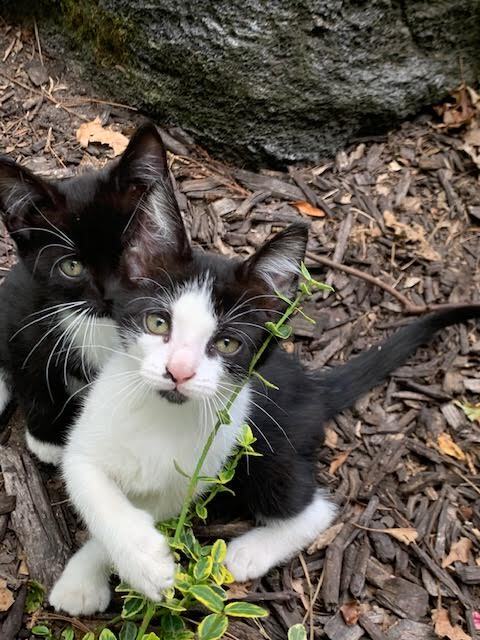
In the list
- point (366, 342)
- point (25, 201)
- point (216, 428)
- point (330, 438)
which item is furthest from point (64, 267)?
point (366, 342)

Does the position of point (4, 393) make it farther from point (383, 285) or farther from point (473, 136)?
point (473, 136)

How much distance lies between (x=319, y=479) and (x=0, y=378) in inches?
44.5

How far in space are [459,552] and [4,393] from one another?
158 centimetres

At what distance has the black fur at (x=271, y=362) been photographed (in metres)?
1.75

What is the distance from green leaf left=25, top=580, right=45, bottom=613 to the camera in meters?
2.05

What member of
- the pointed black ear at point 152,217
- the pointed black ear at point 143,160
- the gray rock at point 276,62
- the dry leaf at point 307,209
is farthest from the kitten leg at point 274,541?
the gray rock at point 276,62

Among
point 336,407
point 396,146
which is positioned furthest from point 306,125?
point 336,407

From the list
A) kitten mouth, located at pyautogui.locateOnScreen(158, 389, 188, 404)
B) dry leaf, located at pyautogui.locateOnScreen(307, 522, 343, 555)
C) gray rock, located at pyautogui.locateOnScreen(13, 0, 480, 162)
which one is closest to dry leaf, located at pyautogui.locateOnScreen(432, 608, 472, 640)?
dry leaf, located at pyautogui.locateOnScreen(307, 522, 343, 555)

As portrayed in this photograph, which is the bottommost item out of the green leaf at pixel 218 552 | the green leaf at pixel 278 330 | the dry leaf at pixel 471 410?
the green leaf at pixel 218 552

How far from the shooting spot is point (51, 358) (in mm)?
2225

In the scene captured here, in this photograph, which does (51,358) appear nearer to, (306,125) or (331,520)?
(331,520)

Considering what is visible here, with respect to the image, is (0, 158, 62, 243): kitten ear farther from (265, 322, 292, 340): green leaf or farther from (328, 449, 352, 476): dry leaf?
(328, 449, 352, 476): dry leaf

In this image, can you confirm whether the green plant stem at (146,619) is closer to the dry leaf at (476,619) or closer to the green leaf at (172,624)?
the green leaf at (172,624)

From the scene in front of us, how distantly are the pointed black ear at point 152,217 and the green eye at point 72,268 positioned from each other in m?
0.24
